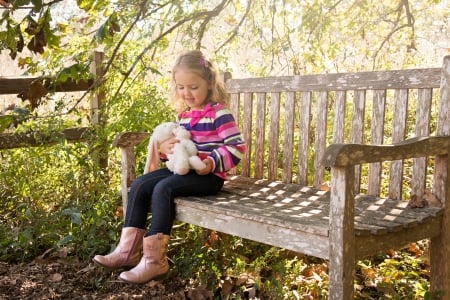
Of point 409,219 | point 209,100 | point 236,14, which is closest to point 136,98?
point 209,100

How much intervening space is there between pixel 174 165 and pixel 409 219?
1218mm

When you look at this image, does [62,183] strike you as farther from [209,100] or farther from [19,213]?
[209,100]

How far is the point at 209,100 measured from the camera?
3.14 meters

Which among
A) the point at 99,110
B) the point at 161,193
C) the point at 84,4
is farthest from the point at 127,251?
the point at 84,4

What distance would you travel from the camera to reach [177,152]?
2943 mm

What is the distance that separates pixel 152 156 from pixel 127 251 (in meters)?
0.57

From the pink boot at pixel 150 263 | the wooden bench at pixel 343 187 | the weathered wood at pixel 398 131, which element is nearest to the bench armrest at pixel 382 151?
the wooden bench at pixel 343 187

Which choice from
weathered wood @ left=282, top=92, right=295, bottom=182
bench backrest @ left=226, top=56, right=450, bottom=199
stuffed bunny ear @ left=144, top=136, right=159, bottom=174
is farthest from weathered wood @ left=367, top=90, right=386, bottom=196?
stuffed bunny ear @ left=144, top=136, right=159, bottom=174

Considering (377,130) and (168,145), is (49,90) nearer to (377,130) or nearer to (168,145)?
(168,145)

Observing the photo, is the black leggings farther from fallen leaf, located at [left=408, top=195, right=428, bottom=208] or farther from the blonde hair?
fallen leaf, located at [left=408, top=195, right=428, bottom=208]

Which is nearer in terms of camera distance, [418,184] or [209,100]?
[418,184]

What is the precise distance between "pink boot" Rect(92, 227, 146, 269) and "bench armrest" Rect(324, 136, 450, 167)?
1318 mm

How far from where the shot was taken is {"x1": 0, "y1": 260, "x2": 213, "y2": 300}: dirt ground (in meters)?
2.92

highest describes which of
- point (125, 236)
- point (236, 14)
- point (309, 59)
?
point (236, 14)
